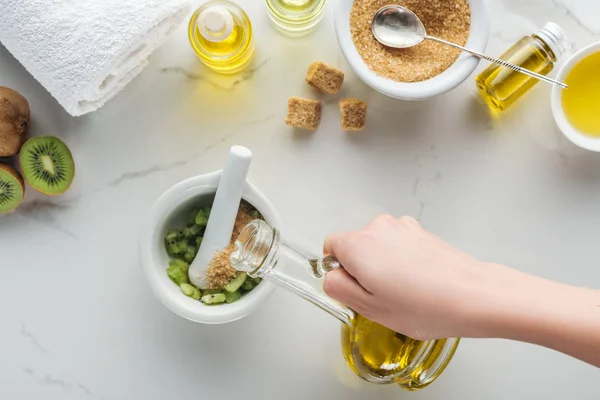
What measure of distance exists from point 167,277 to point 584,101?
830mm

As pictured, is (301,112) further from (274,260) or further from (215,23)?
(274,260)

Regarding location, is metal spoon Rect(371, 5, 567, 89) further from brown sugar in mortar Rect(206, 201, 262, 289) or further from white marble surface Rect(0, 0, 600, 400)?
brown sugar in mortar Rect(206, 201, 262, 289)

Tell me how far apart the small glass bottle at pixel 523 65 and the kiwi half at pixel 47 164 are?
2.61 feet

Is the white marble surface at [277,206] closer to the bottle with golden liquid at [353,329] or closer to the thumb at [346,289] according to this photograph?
the bottle with golden liquid at [353,329]

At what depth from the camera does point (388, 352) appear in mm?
1012

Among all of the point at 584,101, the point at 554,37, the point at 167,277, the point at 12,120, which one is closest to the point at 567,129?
the point at 584,101

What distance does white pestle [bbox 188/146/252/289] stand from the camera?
102 cm

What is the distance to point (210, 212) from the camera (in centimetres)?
112

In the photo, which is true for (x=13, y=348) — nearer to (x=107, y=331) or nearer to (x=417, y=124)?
(x=107, y=331)

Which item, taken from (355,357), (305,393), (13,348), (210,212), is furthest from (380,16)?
(13,348)

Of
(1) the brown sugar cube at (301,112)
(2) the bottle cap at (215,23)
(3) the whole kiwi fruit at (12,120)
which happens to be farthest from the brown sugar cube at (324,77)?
(3) the whole kiwi fruit at (12,120)

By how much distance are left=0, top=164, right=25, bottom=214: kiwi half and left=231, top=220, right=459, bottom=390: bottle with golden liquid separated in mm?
488

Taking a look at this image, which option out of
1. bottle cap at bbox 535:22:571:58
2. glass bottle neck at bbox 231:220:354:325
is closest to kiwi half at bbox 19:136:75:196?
glass bottle neck at bbox 231:220:354:325

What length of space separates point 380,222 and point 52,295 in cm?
69
